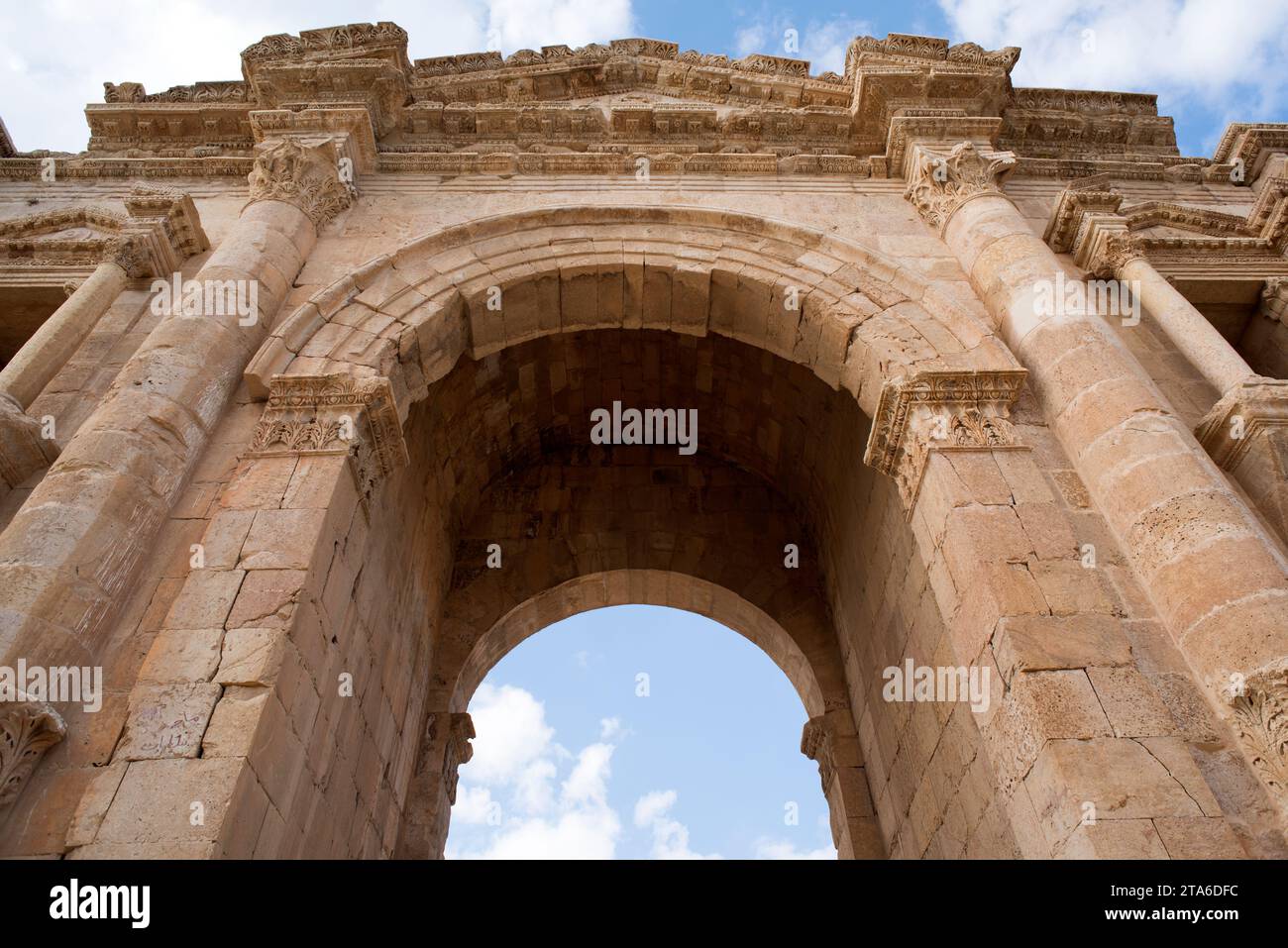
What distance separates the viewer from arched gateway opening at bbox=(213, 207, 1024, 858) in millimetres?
6348

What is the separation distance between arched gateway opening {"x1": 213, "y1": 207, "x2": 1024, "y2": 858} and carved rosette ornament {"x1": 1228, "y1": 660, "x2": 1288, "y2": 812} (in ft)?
4.44

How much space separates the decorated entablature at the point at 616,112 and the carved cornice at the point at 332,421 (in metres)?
4.03

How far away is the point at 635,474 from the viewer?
11.1m

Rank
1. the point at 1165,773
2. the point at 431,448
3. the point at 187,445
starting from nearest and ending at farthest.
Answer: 1. the point at 1165,773
2. the point at 187,445
3. the point at 431,448

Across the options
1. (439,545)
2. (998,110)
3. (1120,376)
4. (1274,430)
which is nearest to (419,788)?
(439,545)

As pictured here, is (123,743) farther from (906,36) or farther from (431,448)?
(906,36)

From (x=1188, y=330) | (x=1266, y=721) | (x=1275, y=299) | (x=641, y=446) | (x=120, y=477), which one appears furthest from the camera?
(x=641, y=446)

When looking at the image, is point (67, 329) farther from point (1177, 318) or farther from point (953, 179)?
point (1177, 318)

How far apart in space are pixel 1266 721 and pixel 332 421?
6249 millimetres

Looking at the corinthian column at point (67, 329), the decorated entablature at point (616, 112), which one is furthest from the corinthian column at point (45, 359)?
the decorated entablature at point (616, 112)

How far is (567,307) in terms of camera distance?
26.6 ft

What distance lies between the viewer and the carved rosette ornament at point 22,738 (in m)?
4.02

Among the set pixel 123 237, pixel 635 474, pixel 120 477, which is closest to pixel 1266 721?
pixel 120 477

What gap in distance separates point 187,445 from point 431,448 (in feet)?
10.7
